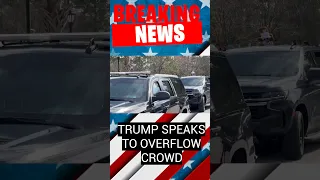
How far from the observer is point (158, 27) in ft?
11.6

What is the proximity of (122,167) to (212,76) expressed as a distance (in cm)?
99

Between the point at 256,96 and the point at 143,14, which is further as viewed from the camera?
the point at 256,96

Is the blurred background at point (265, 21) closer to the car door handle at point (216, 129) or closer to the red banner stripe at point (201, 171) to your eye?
the car door handle at point (216, 129)

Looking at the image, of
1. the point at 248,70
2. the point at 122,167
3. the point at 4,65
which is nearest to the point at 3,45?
the point at 4,65

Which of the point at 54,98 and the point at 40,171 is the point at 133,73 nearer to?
the point at 54,98

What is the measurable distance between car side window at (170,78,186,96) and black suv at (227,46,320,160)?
1.64ft

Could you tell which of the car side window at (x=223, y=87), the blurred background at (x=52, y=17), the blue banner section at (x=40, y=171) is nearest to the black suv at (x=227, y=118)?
the car side window at (x=223, y=87)

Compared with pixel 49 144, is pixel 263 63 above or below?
above

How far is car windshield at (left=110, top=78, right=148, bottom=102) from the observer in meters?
3.63

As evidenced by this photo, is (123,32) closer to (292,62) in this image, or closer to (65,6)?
(65,6)

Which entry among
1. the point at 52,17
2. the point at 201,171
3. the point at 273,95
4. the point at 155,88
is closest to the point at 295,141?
the point at 273,95

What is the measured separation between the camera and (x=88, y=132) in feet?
12.6

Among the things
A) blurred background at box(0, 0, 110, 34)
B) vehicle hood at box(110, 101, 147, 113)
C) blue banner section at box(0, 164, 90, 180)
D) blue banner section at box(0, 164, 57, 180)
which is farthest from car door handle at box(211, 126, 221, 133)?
blue banner section at box(0, 164, 57, 180)

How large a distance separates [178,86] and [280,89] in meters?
0.85
